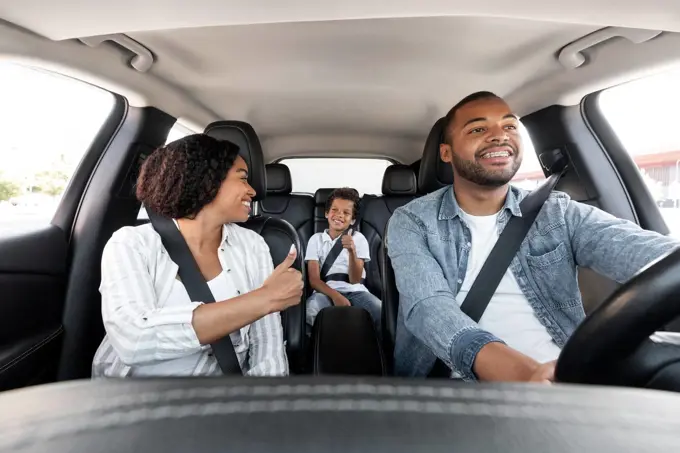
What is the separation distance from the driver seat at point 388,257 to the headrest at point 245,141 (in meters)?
0.61

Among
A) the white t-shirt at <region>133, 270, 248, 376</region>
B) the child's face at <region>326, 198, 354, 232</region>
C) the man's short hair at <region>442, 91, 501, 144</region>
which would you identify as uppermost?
the man's short hair at <region>442, 91, 501, 144</region>

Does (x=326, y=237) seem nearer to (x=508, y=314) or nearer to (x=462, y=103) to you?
(x=462, y=103)

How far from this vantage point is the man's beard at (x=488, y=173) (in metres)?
1.52

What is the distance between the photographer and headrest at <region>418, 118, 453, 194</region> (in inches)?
75.9

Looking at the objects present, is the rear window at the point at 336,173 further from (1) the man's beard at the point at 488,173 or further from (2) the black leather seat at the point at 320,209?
(1) the man's beard at the point at 488,173

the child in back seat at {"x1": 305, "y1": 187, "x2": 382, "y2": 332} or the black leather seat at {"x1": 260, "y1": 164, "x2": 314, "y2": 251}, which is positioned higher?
the black leather seat at {"x1": 260, "y1": 164, "x2": 314, "y2": 251}

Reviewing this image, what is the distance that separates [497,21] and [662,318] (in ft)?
4.82

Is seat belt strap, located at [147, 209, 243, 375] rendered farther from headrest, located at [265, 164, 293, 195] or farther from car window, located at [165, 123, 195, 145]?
headrest, located at [265, 164, 293, 195]

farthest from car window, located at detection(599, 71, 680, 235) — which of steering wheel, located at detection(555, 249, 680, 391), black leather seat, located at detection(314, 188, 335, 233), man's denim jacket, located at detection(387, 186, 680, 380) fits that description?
black leather seat, located at detection(314, 188, 335, 233)

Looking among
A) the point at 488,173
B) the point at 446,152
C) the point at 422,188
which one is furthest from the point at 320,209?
the point at 488,173

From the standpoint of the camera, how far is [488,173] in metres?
1.52

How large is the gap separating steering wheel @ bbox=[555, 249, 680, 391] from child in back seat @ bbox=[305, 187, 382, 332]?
2.45 m

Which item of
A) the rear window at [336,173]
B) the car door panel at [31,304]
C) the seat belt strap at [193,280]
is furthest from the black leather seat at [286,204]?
the seat belt strap at [193,280]

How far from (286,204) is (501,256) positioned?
2.44 meters
